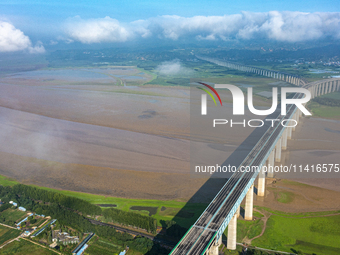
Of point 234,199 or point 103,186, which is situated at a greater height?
point 234,199

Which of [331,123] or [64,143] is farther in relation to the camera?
[331,123]

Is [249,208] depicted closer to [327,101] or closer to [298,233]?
[298,233]

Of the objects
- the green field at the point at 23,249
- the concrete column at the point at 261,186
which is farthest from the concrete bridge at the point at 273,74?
the green field at the point at 23,249

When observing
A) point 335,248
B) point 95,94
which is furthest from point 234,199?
point 95,94

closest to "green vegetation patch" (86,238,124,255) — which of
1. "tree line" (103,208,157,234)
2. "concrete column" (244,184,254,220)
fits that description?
"tree line" (103,208,157,234)

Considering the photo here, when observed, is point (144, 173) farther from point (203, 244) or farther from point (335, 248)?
point (335, 248)

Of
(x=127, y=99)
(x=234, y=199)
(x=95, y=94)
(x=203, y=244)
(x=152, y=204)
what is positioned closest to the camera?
(x=203, y=244)

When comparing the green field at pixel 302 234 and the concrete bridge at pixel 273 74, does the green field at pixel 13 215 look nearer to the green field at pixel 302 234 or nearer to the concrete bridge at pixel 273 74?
the green field at pixel 302 234
